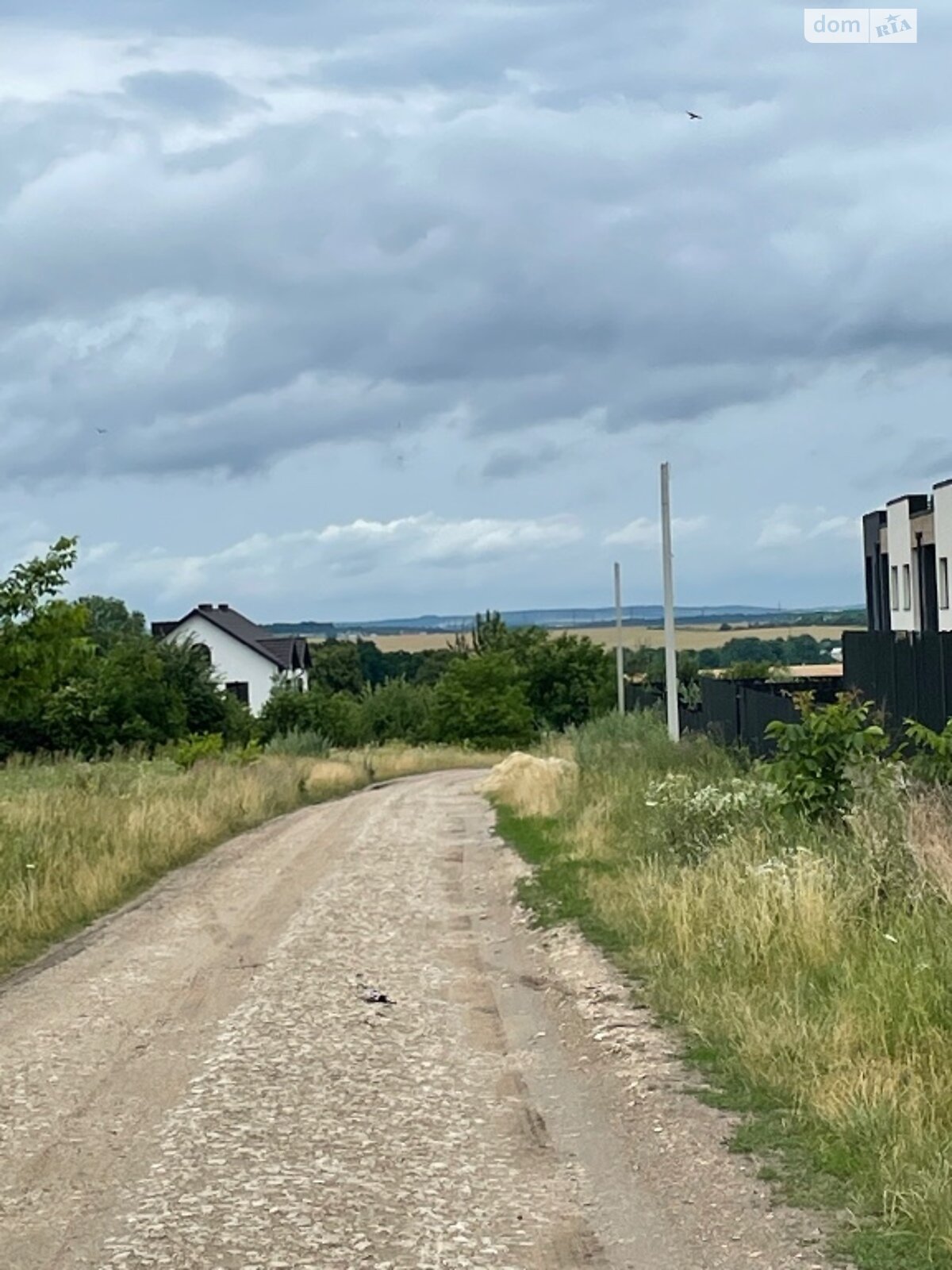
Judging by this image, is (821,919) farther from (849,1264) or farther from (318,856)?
(318,856)

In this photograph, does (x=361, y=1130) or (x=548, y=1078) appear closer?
(x=361, y=1130)

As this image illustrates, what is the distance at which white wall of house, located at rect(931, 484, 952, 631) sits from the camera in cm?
4603

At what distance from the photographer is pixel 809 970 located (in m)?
9.73

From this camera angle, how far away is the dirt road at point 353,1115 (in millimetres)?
6023

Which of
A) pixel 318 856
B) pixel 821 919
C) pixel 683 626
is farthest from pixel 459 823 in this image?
pixel 683 626

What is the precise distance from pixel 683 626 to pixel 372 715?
1068 inches

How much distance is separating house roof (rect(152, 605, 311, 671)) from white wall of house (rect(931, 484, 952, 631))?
5061 centimetres

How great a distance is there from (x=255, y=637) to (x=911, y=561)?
176 ft

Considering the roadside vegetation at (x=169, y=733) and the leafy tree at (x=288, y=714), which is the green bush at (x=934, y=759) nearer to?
the roadside vegetation at (x=169, y=733)

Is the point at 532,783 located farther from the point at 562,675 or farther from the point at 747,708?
the point at 562,675

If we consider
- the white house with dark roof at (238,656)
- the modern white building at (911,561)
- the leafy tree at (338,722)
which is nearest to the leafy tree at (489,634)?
the white house with dark roof at (238,656)

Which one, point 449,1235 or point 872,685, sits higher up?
point 872,685

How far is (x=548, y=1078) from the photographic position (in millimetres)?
8742

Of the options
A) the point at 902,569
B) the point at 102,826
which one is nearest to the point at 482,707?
the point at 902,569
